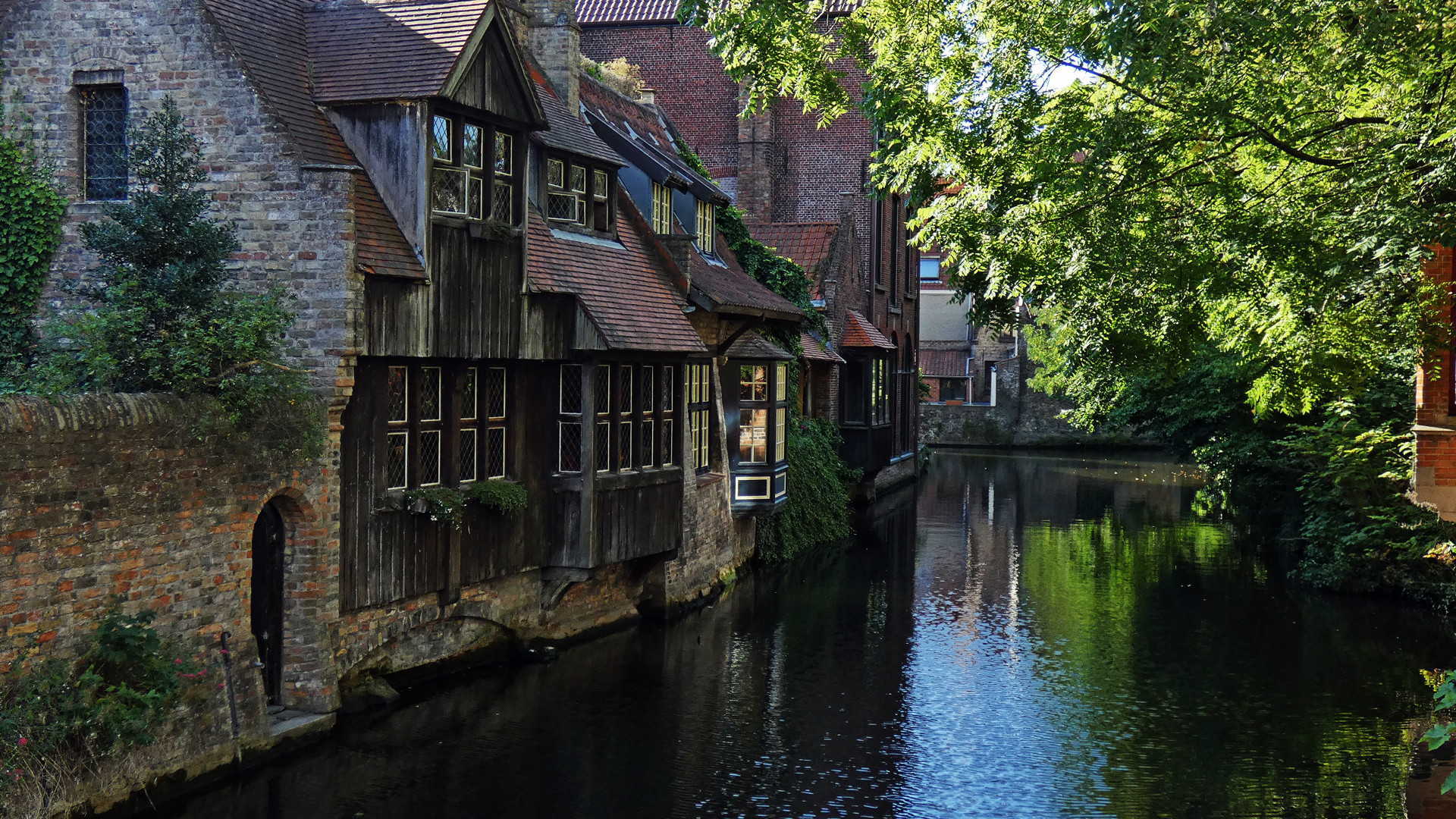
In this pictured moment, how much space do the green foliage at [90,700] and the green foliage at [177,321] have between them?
2165 mm

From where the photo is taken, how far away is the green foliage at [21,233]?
1395 cm

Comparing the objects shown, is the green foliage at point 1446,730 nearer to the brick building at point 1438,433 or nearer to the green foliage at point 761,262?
the brick building at point 1438,433

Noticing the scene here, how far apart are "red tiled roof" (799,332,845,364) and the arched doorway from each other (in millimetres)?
16832

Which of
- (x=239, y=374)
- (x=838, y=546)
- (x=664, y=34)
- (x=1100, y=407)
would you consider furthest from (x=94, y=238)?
(x=1100, y=407)

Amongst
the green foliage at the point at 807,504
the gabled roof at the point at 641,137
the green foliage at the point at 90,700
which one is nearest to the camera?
the green foliage at the point at 90,700

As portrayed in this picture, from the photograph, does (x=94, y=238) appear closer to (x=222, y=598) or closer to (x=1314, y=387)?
(x=222, y=598)

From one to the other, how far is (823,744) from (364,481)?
5556 mm

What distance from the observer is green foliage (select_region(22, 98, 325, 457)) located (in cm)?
1186

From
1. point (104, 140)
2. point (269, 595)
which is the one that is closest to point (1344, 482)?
point (269, 595)

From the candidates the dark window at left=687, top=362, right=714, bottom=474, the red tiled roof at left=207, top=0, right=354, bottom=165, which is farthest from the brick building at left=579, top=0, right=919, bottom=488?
the red tiled roof at left=207, top=0, right=354, bottom=165

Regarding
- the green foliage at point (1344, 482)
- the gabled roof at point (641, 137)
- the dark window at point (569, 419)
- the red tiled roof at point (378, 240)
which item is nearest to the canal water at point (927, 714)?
the green foliage at point (1344, 482)

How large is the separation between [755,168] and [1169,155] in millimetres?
23874

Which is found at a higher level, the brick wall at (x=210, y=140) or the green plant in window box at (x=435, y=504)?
the brick wall at (x=210, y=140)

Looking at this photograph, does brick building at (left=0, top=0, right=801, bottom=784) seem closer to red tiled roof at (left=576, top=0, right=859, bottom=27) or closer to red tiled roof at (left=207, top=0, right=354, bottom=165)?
red tiled roof at (left=207, top=0, right=354, bottom=165)
